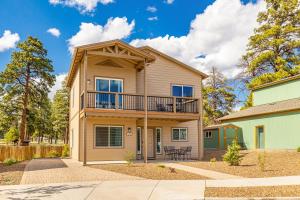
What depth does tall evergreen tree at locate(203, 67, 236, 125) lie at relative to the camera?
44806mm

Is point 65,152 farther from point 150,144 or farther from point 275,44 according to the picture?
point 275,44

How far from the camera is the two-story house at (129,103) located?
688 inches

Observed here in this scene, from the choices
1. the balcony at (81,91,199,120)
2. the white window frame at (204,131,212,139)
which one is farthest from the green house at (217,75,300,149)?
the balcony at (81,91,199,120)

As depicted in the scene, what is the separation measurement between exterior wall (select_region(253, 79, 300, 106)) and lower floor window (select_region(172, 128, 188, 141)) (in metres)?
10.6

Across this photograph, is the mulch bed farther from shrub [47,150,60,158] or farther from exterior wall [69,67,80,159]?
shrub [47,150,60,158]

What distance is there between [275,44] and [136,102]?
894 inches

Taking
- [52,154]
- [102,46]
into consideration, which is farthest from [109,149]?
[52,154]

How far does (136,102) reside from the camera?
63.1 feet

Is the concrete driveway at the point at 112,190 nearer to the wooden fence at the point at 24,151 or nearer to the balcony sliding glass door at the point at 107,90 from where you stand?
the balcony sliding glass door at the point at 107,90

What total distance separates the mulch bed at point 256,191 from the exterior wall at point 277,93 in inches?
711

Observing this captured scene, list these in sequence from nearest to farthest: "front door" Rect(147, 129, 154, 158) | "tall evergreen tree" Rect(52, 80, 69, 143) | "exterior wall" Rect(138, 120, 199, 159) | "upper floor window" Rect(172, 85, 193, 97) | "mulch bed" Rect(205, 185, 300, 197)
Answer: "mulch bed" Rect(205, 185, 300, 197), "front door" Rect(147, 129, 154, 158), "exterior wall" Rect(138, 120, 199, 159), "upper floor window" Rect(172, 85, 193, 97), "tall evergreen tree" Rect(52, 80, 69, 143)

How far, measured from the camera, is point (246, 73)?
38.9 metres

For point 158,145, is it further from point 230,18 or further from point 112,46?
point 230,18

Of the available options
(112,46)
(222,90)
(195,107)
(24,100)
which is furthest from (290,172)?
(222,90)
